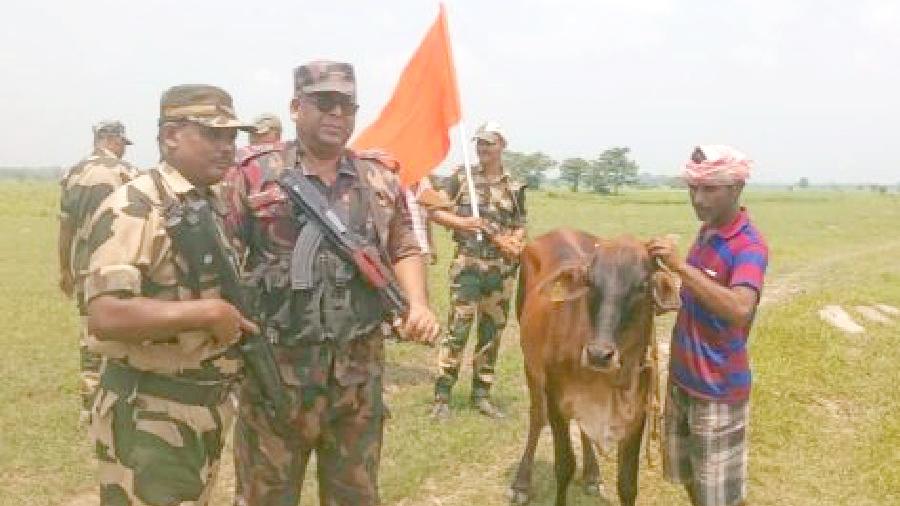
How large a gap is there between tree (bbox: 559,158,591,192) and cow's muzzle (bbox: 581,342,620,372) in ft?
331

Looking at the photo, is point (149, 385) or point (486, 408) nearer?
point (149, 385)

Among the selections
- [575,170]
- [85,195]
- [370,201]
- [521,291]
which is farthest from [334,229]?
[575,170]

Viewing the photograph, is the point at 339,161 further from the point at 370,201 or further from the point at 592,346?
the point at 592,346

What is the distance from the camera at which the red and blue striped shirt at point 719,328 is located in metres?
4.17

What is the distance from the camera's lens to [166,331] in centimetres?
295

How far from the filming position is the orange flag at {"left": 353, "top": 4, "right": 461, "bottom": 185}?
270 inches

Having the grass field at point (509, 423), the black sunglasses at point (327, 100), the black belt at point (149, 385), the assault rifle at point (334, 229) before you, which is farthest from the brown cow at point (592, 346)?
the black belt at point (149, 385)

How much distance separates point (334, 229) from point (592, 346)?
5.11 feet

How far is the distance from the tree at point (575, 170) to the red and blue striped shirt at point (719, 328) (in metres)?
101

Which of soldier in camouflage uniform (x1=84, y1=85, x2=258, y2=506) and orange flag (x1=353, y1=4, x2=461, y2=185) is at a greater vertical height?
orange flag (x1=353, y1=4, x2=461, y2=185)

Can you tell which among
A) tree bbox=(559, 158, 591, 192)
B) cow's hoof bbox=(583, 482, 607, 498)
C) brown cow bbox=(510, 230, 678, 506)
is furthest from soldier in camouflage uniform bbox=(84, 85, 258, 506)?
tree bbox=(559, 158, 591, 192)

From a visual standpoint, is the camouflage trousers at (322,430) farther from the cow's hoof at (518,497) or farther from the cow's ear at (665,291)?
the cow's hoof at (518,497)

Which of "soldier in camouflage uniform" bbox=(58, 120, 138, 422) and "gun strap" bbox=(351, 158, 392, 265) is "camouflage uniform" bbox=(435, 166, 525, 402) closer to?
"soldier in camouflage uniform" bbox=(58, 120, 138, 422)

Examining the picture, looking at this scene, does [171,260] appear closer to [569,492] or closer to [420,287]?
[420,287]
